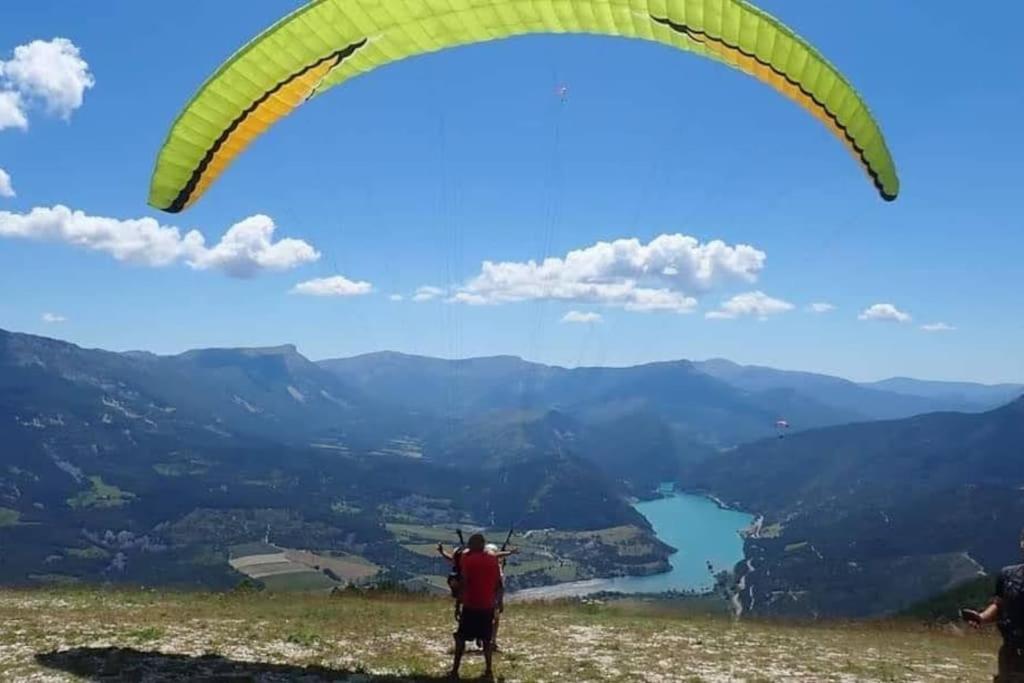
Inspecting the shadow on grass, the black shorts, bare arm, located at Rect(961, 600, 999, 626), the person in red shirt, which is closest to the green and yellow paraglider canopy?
the shadow on grass

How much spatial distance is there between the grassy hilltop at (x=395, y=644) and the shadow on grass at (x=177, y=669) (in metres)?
0.03

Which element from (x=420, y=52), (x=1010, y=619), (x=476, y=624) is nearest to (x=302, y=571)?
(x=476, y=624)

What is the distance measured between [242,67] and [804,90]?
8285mm

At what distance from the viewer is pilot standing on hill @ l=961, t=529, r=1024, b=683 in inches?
339

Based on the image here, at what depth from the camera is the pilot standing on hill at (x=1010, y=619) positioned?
8.62 metres

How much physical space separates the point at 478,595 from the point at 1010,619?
6.37 m

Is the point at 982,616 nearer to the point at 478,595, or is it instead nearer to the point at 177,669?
the point at 478,595

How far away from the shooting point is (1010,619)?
873 cm

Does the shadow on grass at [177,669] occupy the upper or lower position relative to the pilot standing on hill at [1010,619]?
lower

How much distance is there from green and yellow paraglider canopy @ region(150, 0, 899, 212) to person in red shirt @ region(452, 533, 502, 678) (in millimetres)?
7044

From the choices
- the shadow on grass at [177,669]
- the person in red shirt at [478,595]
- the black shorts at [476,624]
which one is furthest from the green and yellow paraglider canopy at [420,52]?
the black shorts at [476,624]

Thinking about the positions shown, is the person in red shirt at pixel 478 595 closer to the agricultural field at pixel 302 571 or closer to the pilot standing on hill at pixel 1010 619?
the pilot standing on hill at pixel 1010 619

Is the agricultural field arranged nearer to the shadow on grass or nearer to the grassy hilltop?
the grassy hilltop

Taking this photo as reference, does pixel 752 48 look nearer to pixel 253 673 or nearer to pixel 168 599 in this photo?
pixel 253 673
